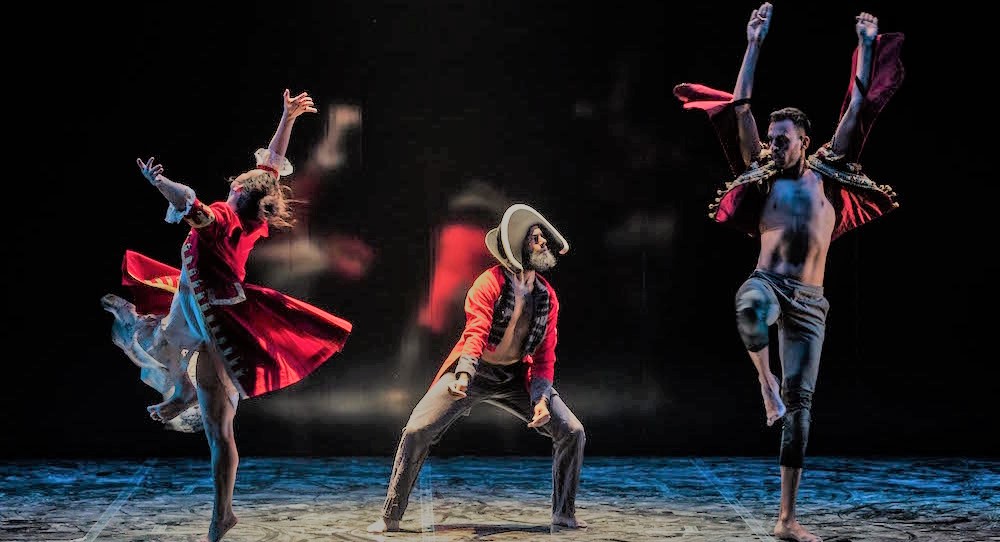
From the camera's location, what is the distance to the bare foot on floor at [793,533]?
4320 mm

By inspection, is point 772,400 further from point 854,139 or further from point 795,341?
point 854,139

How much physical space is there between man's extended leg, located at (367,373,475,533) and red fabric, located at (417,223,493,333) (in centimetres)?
204

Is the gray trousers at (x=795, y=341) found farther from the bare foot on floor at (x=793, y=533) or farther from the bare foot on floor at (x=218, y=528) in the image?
the bare foot on floor at (x=218, y=528)

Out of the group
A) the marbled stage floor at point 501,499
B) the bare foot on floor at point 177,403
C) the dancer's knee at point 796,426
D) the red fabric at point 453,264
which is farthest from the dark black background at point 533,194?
the dancer's knee at point 796,426

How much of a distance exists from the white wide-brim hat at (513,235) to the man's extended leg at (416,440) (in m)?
0.50

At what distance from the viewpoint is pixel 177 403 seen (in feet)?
14.1

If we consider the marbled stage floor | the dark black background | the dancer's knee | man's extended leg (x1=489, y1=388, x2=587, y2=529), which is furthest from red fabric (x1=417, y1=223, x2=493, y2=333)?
the dancer's knee

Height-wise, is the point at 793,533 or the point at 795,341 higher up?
the point at 795,341

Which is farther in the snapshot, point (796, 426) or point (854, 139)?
point (854, 139)

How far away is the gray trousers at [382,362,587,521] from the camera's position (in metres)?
4.55

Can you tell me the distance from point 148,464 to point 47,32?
2.38 m

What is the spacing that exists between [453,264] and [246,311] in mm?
2518

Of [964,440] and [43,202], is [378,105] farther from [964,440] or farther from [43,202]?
[964,440]

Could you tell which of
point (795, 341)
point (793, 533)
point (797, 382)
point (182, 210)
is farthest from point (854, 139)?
point (182, 210)
